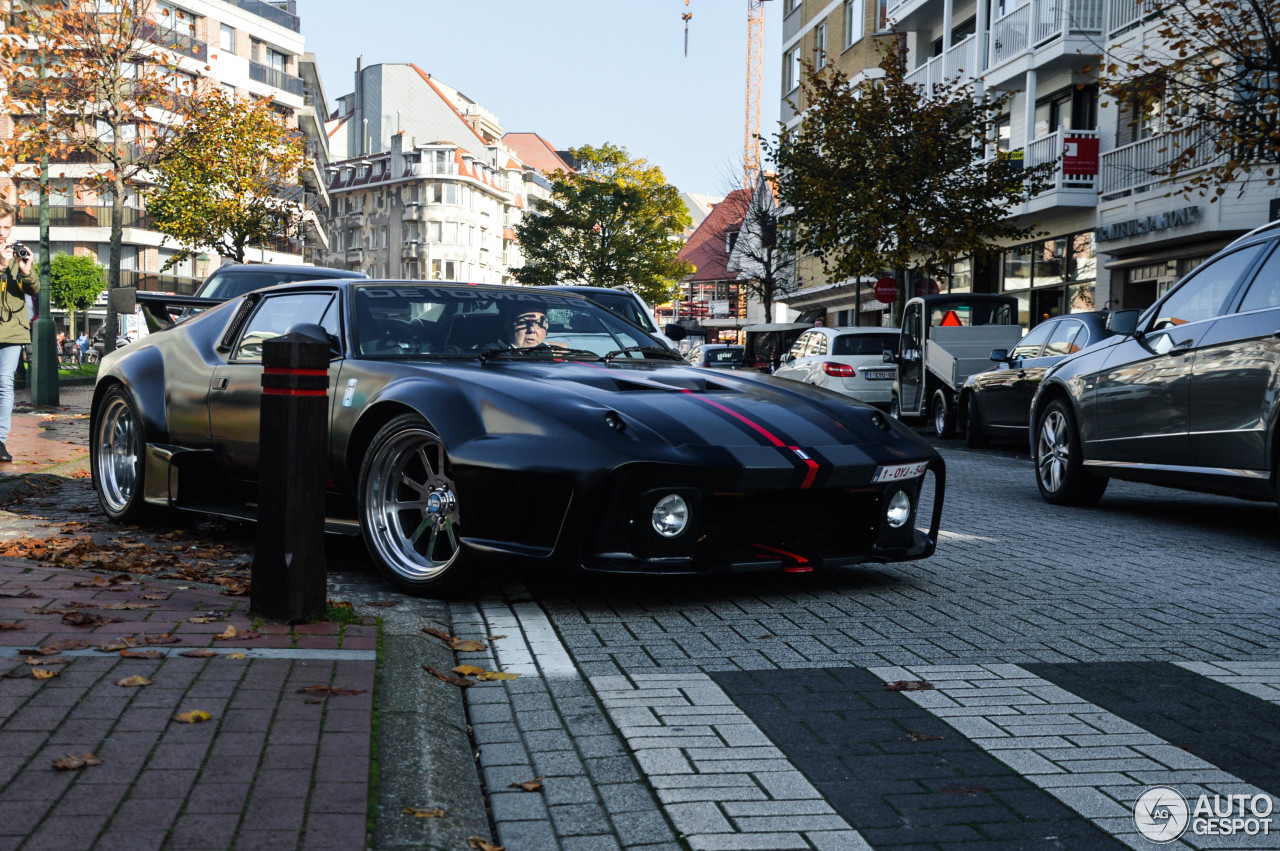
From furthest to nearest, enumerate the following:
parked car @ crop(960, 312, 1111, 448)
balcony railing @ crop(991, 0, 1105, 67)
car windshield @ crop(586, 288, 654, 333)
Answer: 1. balcony railing @ crop(991, 0, 1105, 67)
2. parked car @ crop(960, 312, 1111, 448)
3. car windshield @ crop(586, 288, 654, 333)

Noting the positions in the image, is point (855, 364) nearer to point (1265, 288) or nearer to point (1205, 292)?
point (1205, 292)

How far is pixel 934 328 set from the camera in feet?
66.3

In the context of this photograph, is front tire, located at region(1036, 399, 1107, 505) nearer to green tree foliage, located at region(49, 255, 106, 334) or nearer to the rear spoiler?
the rear spoiler

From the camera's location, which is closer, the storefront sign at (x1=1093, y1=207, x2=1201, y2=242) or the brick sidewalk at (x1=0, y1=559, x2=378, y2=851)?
the brick sidewalk at (x1=0, y1=559, x2=378, y2=851)

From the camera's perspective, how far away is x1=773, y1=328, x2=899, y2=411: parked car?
22156 mm

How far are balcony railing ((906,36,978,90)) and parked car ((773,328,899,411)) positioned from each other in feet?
39.5

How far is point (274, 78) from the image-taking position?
77500 millimetres

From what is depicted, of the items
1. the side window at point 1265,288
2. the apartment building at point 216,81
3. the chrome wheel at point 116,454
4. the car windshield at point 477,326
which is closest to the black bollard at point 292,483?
the car windshield at point 477,326

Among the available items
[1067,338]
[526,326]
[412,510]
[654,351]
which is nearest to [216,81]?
[1067,338]

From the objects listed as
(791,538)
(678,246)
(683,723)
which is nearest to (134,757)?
(683,723)

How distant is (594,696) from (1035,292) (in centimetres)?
2902

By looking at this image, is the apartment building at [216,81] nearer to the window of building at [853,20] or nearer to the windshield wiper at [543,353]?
the window of building at [853,20]

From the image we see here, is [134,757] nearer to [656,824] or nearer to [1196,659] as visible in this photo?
[656,824]

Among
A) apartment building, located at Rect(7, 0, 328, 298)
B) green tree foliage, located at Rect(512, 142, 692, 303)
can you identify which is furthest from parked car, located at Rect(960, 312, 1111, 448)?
green tree foliage, located at Rect(512, 142, 692, 303)
